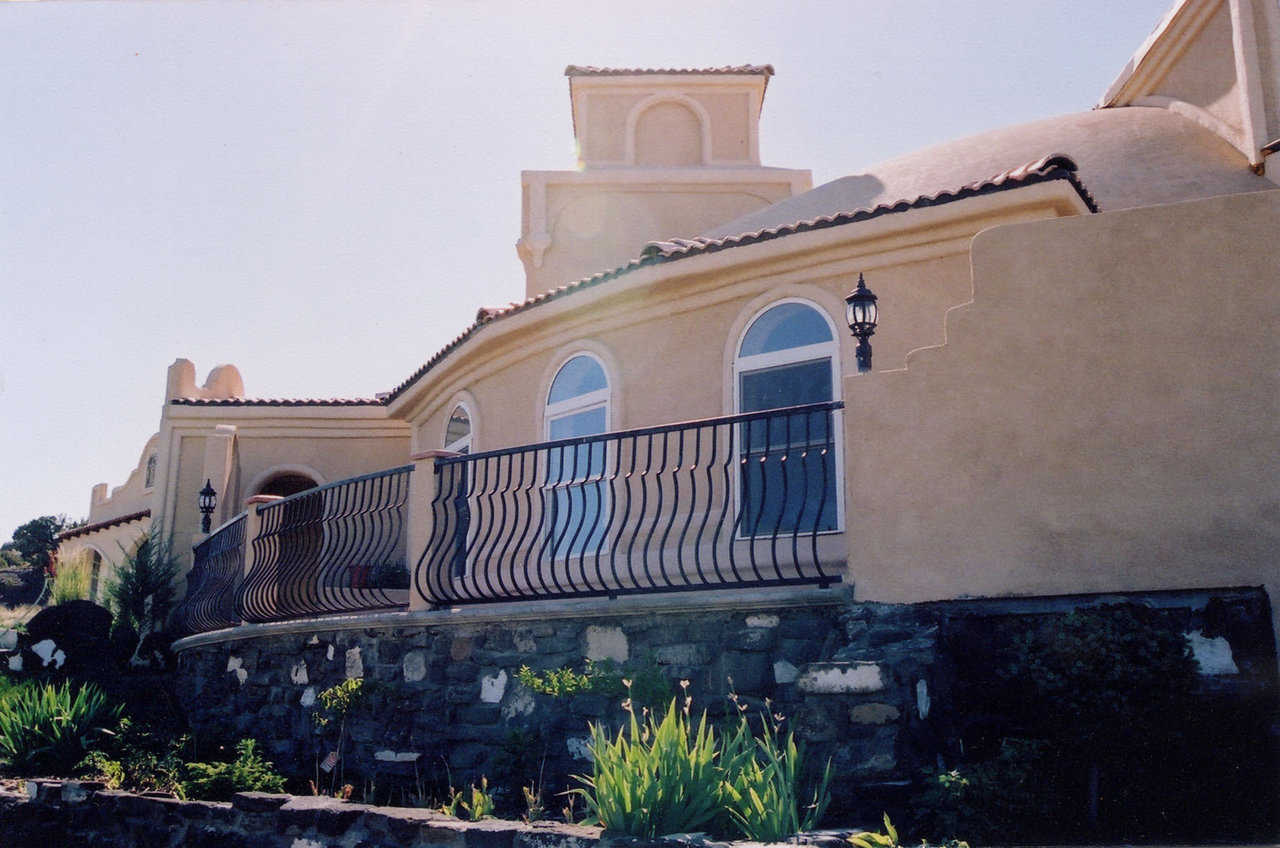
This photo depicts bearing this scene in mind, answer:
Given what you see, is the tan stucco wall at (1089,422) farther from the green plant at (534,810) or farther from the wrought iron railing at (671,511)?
the green plant at (534,810)

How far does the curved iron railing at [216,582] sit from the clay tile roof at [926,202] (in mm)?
5844

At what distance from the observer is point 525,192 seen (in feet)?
58.0

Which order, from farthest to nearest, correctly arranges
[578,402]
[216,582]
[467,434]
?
[467,434] → [216,582] → [578,402]

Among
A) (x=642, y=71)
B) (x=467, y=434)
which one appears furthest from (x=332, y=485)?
(x=642, y=71)

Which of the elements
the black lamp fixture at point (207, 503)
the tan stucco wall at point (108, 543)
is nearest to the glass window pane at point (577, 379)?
the black lamp fixture at point (207, 503)

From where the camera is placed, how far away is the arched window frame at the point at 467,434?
13172mm

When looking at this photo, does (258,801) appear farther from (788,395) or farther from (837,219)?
(837,219)

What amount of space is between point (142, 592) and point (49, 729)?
5.63 meters

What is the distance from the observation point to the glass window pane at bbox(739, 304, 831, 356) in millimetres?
10031

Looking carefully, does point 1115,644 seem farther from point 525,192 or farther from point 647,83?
point 647,83

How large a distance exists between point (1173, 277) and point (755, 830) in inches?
157

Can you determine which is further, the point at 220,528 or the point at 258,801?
the point at 220,528

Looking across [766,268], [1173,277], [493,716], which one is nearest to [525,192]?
[766,268]

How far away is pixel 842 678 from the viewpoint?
6.09m
